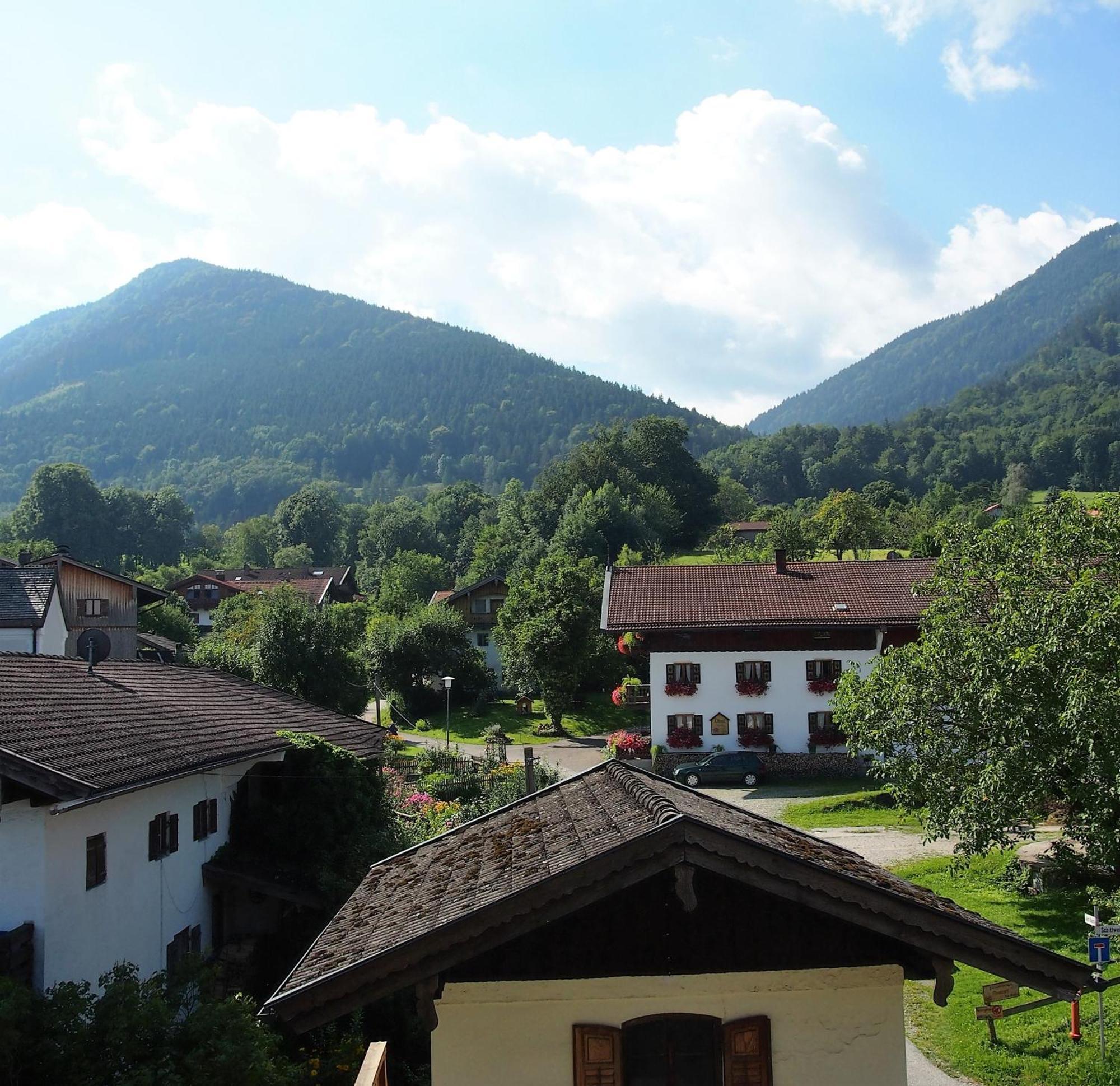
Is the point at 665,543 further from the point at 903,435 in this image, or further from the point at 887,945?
the point at 903,435

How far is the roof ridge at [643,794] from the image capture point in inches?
249

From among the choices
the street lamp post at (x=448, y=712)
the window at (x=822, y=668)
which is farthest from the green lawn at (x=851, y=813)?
the street lamp post at (x=448, y=712)

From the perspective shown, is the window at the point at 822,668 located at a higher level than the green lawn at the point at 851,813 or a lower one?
higher

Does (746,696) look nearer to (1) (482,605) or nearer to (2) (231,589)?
(1) (482,605)

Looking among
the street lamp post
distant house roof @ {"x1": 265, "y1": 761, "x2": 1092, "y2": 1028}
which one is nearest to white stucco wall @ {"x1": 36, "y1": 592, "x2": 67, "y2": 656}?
the street lamp post

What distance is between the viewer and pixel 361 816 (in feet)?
64.3

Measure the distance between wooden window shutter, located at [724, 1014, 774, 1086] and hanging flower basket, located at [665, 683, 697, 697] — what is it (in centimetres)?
3136

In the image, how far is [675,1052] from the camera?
21.5ft

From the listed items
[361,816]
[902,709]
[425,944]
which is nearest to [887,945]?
[425,944]

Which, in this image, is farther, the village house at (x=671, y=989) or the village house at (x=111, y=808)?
the village house at (x=111, y=808)

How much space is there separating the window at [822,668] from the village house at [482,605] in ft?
102

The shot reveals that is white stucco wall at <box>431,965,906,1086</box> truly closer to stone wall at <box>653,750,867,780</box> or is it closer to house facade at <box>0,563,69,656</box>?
stone wall at <box>653,750,867,780</box>

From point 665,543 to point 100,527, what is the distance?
77534 mm

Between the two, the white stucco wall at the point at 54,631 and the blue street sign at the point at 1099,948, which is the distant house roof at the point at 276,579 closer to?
the white stucco wall at the point at 54,631
